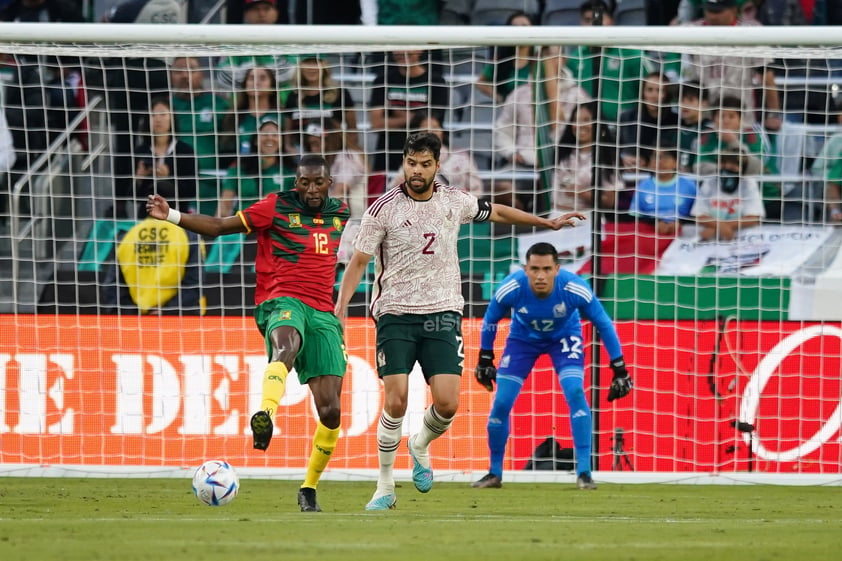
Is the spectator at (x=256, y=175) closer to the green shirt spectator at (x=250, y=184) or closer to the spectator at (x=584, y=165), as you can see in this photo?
the green shirt spectator at (x=250, y=184)

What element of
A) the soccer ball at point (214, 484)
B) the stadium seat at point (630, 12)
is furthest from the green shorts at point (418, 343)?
the stadium seat at point (630, 12)

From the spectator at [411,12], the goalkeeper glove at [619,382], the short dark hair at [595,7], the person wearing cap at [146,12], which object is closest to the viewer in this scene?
the goalkeeper glove at [619,382]

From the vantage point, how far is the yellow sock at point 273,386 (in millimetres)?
7523

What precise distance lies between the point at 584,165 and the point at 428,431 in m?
5.02

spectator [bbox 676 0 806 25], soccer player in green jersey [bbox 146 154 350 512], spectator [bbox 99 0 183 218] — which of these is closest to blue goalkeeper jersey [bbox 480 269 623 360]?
soccer player in green jersey [bbox 146 154 350 512]

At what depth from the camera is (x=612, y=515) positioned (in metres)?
8.00

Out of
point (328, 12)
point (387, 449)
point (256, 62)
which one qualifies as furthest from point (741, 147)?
point (387, 449)

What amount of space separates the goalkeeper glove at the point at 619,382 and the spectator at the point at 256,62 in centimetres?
425

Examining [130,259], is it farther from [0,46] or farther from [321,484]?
[321,484]

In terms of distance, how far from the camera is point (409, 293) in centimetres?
811

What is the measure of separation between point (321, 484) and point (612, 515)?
3713mm

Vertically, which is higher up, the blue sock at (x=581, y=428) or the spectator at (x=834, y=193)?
the spectator at (x=834, y=193)

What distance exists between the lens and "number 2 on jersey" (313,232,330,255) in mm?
8641

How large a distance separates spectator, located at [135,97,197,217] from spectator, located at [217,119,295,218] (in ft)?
1.19
